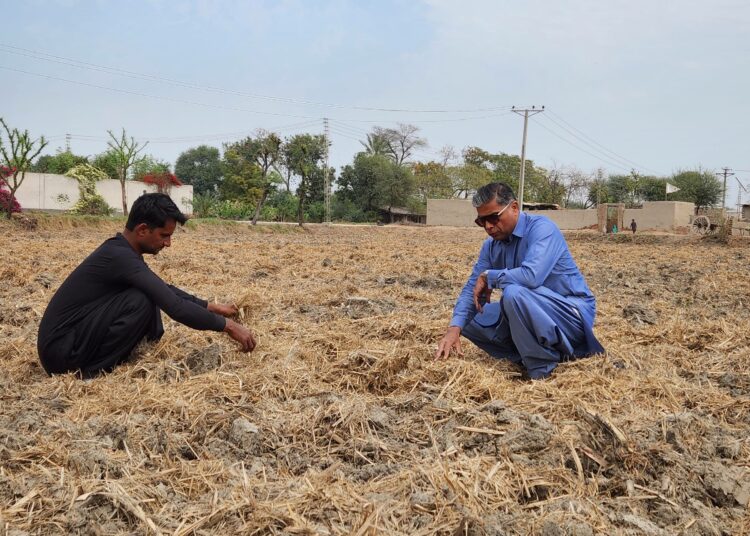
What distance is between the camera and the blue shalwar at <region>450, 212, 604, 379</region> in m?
3.68

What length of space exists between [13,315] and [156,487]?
13.2 feet

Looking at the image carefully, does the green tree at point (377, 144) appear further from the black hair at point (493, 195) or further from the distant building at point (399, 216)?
the black hair at point (493, 195)

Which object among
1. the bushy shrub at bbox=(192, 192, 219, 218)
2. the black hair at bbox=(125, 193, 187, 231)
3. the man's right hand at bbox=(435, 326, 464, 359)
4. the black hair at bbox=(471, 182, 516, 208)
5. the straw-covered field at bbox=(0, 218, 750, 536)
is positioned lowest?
the straw-covered field at bbox=(0, 218, 750, 536)

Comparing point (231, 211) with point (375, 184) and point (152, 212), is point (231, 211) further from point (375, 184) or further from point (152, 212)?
point (152, 212)

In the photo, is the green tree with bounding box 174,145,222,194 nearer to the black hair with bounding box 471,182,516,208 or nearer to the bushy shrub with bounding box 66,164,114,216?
the bushy shrub with bounding box 66,164,114,216

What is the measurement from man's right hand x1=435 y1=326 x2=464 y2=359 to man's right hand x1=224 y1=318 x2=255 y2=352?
3.62ft

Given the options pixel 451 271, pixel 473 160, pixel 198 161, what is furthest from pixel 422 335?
pixel 198 161

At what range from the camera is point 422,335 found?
488 centimetres

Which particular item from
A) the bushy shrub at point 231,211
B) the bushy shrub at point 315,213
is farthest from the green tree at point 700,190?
the bushy shrub at point 231,211

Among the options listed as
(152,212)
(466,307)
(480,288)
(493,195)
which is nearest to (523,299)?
(480,288)

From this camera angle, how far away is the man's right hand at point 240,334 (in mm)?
3703

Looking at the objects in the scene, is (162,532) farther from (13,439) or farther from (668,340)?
(668,340)

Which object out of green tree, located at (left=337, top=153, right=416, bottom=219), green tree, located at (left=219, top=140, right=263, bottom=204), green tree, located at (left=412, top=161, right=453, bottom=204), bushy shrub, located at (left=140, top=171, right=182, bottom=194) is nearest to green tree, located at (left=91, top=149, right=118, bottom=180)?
bushy shrub, located at (left=140, top=171, right=182, bottom=194)

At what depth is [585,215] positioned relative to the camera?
44.8 metres
